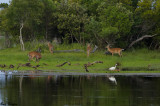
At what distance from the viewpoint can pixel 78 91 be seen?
1650cm

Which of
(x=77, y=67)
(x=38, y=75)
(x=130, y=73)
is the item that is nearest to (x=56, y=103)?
(x=38, y=75)

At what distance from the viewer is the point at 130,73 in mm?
24203

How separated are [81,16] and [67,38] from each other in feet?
10.8

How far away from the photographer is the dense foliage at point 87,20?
41500 millimetres

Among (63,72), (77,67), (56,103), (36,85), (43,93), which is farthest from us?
(77,67)

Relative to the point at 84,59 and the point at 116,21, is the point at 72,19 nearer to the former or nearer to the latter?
the point at 116,21

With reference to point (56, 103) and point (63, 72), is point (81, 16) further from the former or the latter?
point (56, 103)

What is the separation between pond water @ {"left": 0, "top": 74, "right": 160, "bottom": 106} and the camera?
1359 centimetres

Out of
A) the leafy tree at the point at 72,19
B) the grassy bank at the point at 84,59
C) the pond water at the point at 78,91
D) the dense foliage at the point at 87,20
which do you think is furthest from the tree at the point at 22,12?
the pond water at the point at 78,91

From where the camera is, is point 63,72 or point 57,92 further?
point 63,72

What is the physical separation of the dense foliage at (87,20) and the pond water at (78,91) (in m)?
19.0

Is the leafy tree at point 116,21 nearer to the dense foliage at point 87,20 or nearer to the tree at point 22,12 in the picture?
the dense foliage at point 87,20

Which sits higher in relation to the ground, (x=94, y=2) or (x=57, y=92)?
(x=94, y=2)

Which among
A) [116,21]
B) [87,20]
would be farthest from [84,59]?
[87,20]
